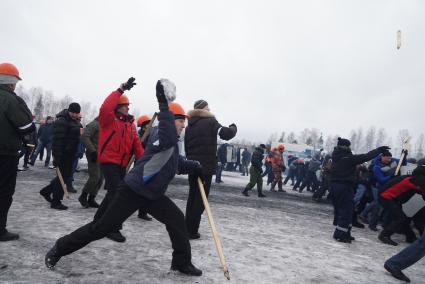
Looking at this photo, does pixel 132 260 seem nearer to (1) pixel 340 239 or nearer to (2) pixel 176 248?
(2) pixel 176 248

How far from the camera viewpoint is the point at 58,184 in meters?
5.96

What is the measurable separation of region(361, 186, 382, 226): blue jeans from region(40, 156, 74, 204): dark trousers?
637 cm

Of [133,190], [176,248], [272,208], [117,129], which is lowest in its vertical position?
[272,208]

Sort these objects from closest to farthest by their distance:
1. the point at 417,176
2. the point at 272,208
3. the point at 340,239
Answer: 1. the point at 417,176
2. the point at 340,239
3. the point at 272,208

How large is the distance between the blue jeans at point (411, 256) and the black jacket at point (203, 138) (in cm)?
258

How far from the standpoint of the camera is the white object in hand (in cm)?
312

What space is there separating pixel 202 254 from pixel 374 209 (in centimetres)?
538

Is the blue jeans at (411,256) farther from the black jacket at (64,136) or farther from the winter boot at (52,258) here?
the black jacket at (64,136)

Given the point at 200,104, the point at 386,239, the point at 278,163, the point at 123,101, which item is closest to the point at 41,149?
the point at 278,163

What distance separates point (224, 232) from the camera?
564cm

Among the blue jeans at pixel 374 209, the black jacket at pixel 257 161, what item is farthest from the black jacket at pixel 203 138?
the black jacket at pixel 257 161

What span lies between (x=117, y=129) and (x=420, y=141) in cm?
15198

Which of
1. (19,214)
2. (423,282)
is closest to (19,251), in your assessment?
(19,214)

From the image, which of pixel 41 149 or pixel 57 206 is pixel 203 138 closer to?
pixel 57 206
